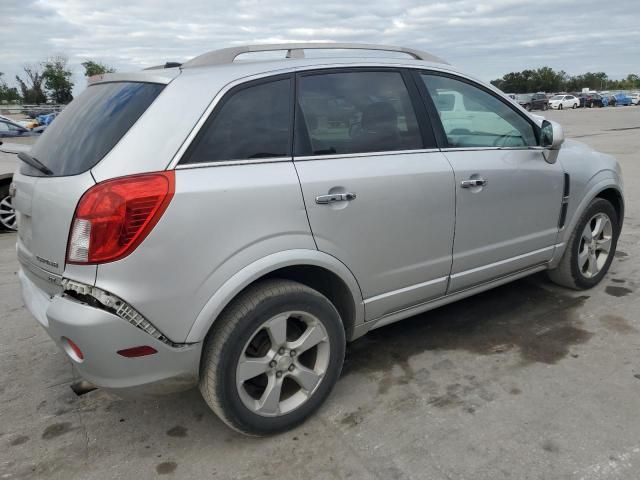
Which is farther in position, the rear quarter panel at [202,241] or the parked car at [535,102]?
the parked car at [535,102]

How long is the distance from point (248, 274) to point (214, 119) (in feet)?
2.30

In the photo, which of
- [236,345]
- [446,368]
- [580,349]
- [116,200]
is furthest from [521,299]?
[116,200]

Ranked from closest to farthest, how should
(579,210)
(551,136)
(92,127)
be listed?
(92,127) → (551,136) → (579,210)

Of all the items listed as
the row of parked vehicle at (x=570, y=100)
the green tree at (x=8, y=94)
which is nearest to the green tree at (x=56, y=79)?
the green tree at (x=8, y=94)

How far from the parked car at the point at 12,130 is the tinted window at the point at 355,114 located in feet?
22.1

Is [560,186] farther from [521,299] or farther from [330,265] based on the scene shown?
[330,265]

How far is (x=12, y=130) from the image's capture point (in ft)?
26.0

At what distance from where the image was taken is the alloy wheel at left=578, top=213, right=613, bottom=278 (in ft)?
13.8

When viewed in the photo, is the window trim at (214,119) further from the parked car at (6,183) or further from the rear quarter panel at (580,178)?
the parked car at (6,183)

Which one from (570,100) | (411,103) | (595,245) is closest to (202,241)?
(411,103)

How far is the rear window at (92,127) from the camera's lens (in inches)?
91.2

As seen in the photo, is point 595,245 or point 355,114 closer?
point 355,114

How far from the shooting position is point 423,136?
121 inches

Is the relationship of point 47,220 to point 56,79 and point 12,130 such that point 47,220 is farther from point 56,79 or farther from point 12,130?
point 56,79
